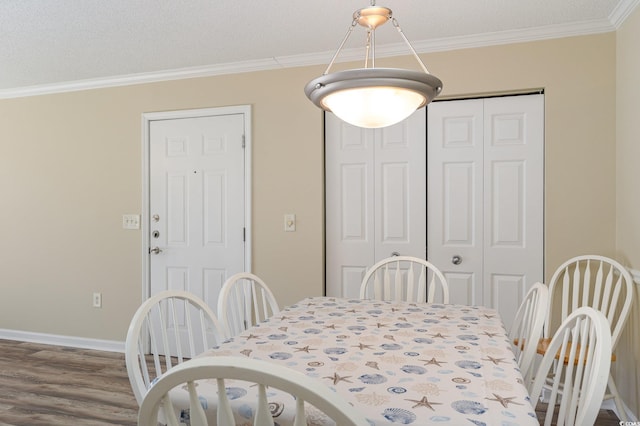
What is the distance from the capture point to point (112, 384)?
117 inches

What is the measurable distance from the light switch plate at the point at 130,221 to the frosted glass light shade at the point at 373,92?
262 centimetres

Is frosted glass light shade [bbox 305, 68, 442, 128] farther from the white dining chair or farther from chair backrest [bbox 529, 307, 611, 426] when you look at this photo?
the white dining chair

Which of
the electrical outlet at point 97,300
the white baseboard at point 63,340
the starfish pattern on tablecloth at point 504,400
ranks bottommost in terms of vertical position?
the white baseboard at point 63,340

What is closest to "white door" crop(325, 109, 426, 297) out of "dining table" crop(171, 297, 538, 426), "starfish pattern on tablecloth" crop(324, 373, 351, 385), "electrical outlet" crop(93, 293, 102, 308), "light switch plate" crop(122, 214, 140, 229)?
"dining table" crop(171, 297, 538, 426)

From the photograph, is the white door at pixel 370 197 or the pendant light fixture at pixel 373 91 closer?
the pendant light fixture at pixel 373 91

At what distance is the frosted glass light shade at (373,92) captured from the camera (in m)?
1.37

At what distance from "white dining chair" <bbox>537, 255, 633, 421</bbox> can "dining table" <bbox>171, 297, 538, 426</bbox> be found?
2.96 feet

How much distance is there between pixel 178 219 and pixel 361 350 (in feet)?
8.32

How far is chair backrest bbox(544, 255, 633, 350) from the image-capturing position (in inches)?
95.4

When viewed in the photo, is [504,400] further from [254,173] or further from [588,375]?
[254,173]

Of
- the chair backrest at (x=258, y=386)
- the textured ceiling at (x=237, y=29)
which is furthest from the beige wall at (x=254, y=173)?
the chair backrest at (x=258, y=386)

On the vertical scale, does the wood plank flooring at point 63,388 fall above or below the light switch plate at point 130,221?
below

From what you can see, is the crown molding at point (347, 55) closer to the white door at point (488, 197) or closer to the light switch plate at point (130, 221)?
the white door at point (488, 197)

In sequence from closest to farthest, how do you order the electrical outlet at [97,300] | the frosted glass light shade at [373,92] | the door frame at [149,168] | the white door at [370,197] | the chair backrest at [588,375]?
the chair backrest at [588,375] < the frosted glass light shade at [373,92] < the white door at [370,197] < the door frame at [149,168] < the electrical outlet at [97,300]
